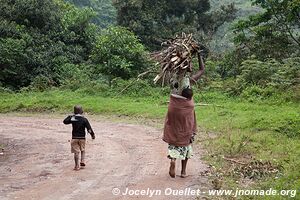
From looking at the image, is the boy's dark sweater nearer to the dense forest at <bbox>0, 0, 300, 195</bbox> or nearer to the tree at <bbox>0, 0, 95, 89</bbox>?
the dense forest at <bbox>0, 0, 300, 195</bbox>

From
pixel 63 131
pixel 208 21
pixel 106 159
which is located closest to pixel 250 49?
pixel 208 21

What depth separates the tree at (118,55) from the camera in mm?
22420

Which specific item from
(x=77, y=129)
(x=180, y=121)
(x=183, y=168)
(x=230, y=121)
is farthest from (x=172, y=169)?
(x=230, y=121)

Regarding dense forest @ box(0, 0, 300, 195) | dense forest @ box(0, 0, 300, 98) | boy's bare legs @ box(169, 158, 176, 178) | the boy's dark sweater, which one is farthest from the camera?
dense forest @ box(0, 0, 300, 98)

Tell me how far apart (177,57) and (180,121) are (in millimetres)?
1131

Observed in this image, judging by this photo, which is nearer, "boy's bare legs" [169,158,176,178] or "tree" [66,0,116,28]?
"boy's bare legs" [169,158,176,178]

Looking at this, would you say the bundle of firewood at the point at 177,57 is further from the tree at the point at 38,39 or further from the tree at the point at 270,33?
the tree at the point at 38,39

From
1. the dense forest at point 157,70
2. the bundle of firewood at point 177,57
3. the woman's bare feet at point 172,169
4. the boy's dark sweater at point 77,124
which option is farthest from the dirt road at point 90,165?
the bundle of firewood at point 177,57

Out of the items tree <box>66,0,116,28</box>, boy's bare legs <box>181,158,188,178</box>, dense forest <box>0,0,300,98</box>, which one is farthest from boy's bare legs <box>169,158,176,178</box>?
tree <box>66,0,116,28</box>

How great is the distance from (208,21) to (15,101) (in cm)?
1590

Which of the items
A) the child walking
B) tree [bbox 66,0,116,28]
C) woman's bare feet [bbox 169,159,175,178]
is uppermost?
tree [bbox 66,0,116,28]

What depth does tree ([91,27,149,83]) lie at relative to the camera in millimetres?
22420

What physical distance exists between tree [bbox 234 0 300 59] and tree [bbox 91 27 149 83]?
4928 mm

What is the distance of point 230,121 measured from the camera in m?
13.8
